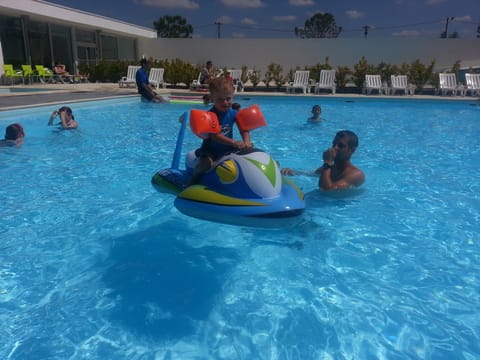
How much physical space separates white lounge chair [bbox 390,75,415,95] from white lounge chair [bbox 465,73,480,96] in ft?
7.68

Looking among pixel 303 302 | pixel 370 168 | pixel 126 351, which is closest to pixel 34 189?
pixel 126 351

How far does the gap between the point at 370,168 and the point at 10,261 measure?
5.47 m

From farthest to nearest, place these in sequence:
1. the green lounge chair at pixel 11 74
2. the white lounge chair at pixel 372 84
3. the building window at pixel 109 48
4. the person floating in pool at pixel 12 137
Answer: the building window at pixel 109 48 < the green lounge chair at pixel 11 74 < the white lounge chair at pixel 372 84 < the person floating in pool at pixel 12 137

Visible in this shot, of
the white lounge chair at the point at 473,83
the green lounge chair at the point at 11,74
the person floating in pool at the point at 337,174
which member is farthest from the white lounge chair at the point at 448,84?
the green lounge chair at the point at 11,74

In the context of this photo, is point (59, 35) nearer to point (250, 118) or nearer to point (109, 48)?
point (109, 48)

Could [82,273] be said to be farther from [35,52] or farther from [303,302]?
[35,52]

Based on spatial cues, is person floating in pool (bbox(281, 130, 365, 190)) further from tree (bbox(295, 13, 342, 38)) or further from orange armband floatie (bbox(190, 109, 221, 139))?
tree (bbox(295, 13, 342, 38))

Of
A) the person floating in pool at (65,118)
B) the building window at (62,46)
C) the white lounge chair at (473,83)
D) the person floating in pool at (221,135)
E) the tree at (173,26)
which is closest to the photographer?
the person floating in pool at (221,135)

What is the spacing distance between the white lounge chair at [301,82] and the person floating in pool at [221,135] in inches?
649

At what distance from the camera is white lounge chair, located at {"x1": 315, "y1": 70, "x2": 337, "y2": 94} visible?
19381mm

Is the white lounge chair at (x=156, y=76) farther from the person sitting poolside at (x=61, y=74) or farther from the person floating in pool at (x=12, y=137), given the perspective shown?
the person floating in pool at (x=12, y=137)

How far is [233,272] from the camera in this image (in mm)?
3455

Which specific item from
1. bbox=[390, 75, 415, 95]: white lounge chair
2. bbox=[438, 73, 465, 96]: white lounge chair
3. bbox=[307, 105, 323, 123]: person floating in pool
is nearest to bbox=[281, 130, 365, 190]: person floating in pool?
bbox=[307, 105, 323, 123]: person floating in pool

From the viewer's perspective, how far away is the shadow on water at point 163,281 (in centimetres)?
284
